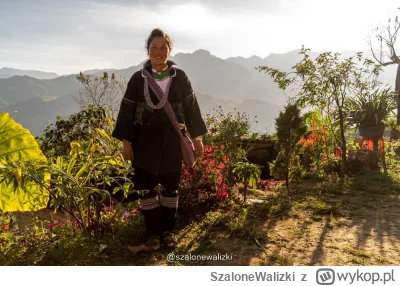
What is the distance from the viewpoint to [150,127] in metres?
2.99

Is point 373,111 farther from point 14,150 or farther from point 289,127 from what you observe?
point 14,150

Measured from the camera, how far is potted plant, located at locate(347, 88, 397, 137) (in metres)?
6.56

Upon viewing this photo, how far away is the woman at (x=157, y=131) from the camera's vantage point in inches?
117

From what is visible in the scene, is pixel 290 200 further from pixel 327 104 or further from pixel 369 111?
pixel 369 111

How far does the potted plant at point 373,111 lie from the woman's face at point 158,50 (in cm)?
511

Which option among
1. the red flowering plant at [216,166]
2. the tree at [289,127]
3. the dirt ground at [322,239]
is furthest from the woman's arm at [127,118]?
the tree at [289,127]

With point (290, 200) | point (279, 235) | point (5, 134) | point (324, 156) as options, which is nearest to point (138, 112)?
point (5, 134)

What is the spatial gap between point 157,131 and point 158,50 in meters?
0.74

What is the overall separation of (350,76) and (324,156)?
1755mm

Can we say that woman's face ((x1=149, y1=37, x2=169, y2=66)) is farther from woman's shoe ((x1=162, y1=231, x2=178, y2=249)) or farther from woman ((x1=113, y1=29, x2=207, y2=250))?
woman's shoe ((x1=162, y1=231, x2=178, y2=249))

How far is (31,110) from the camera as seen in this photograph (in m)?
177

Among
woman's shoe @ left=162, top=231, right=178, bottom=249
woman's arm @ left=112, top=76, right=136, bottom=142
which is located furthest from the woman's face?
woman's shoe @ left=162, top=231, right=178, bottom=249

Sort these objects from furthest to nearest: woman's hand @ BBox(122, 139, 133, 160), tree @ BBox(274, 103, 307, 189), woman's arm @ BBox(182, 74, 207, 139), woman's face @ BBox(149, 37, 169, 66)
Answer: tree @ BBox(274, 103, 307, 189) → woman's arm @ BBox(182, 74, 207, 139) → woman's hand @ BBox(122, 139, 133, 160) → woman's face @ BBox(149, 37, 169, 66)
